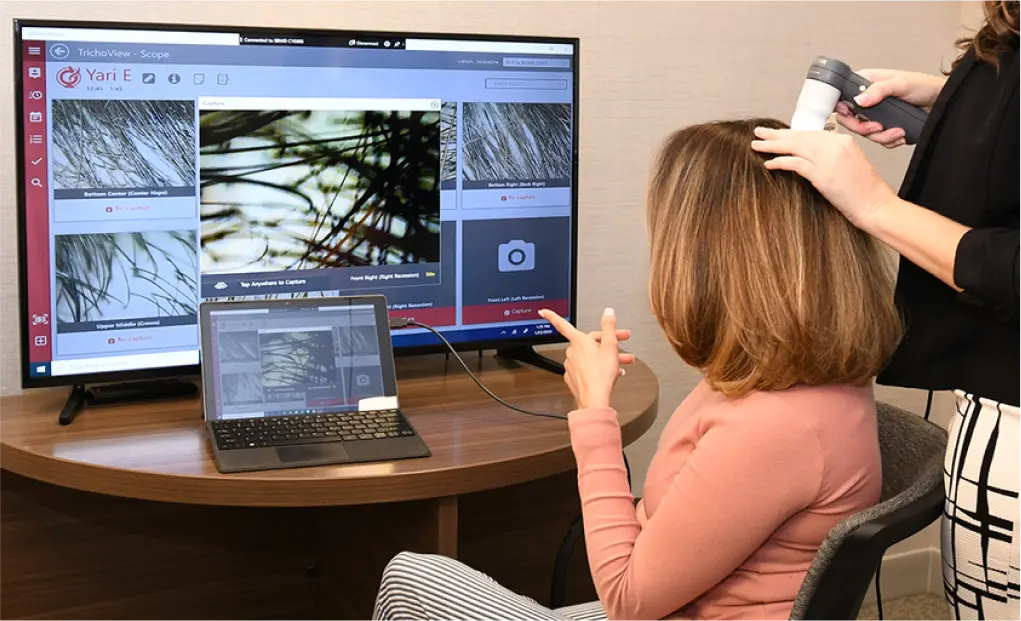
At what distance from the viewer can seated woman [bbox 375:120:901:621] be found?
1170mm

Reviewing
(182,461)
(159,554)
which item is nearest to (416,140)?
(182,461)

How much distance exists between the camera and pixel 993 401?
121 centimetres

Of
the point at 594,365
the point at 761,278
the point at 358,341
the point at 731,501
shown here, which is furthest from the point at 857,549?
the point at 358,341

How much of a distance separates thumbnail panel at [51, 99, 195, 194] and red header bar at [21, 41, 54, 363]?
2cm

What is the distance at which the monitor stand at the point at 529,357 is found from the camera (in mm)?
2016

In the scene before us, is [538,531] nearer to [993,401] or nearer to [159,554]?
[159,554]

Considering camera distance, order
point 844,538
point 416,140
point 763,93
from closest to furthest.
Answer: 1. point 844,538
2. point 416,140
3. point 763,93

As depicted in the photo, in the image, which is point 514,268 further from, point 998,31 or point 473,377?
point 998,31

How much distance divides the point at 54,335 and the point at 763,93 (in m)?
1.57

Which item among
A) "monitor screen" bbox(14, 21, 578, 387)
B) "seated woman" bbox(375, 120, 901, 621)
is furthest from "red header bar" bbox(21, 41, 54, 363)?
"seated woman" bbox(375, 120, 901, 621)

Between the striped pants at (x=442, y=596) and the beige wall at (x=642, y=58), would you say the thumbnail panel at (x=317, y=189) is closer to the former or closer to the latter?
the beige wall at (x=642, y=58)

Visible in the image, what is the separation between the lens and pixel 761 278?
4.01ft

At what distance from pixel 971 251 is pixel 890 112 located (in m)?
0.28

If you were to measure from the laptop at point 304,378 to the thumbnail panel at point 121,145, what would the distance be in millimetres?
225
